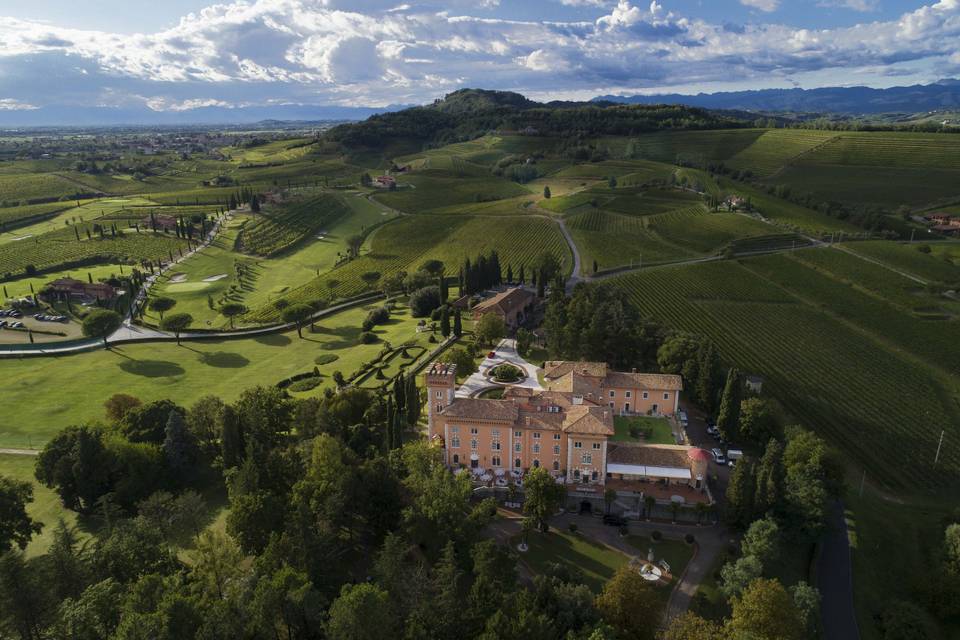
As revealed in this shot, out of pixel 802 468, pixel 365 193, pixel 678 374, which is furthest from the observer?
pixel 365 193

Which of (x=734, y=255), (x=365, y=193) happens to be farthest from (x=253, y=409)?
(x=365, y=193)

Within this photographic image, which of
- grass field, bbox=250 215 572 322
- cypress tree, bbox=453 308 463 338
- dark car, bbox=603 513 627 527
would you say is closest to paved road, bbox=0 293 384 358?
grass field, bbox=250 215 572 322

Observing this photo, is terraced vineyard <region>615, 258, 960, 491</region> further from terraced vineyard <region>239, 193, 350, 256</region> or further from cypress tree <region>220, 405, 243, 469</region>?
terraced vineyard <region>239, 193, 350, 256</region>

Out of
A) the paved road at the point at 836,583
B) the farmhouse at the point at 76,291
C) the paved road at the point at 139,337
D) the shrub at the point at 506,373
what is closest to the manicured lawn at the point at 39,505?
the paved road at the point at 139,337

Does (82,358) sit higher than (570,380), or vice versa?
(570,380)

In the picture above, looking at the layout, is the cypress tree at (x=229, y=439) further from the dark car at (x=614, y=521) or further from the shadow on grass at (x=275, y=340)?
the shadow on grass at (x=275, y=340)

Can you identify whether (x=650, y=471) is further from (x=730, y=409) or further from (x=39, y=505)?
(x=39, y=505)

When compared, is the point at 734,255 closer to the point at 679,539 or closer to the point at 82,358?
the point at 679,539
